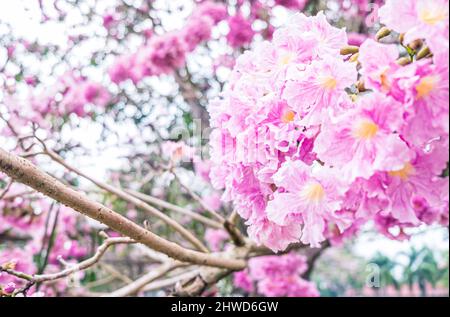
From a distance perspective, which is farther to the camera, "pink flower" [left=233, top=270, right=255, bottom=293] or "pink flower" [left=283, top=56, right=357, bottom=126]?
"pink flower" [left=233, top=270, right=255, bottom=293]

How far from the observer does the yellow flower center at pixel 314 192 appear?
2.07 ft

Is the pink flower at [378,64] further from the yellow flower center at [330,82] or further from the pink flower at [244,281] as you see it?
the pink flower at [244,281]

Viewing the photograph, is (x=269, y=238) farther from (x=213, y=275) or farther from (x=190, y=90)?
(x=190, y=90)

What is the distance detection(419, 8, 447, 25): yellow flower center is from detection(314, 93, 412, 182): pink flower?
0.09 metres

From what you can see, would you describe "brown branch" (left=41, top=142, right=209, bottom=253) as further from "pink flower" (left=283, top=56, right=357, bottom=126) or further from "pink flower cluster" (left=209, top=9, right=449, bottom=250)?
"pink flower" (left=283, top=56, right=357, bottom=126)

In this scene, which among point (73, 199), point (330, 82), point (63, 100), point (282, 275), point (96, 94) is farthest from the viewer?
point (96, 94)

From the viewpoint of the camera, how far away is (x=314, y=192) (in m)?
0.64

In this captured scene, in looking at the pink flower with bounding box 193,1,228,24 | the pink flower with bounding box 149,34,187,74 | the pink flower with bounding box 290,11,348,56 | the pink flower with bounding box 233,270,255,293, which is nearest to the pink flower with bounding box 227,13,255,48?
the pink flower with bounding box 193,1,228,24

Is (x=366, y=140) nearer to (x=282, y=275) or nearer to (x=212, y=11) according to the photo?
(x=282, y=275)

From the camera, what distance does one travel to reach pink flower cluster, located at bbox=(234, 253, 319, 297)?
6.39 ft

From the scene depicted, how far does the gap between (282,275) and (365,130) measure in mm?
1545

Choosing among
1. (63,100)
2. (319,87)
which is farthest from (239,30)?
(319,87)

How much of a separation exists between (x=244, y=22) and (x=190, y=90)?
0.51m
